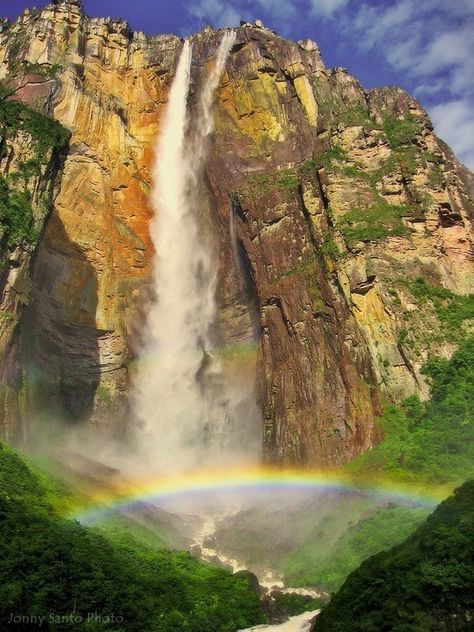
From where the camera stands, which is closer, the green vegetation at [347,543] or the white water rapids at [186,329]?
the green vegetation at [347,543]

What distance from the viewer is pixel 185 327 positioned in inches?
1826

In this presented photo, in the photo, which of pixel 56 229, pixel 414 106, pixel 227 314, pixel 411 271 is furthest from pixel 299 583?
pixel 414 106

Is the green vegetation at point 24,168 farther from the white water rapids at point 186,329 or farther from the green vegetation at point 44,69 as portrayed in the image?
the white water rapids at point 186,329

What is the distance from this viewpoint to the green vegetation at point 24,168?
32438mm

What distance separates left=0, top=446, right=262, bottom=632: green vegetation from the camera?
16109 mm

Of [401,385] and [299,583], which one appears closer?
[299,583]

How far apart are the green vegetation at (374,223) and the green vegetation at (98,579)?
71.4 feet

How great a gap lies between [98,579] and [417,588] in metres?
9.00

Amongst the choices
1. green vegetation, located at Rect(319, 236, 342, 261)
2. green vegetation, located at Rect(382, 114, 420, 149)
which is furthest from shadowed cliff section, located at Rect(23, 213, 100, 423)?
green vegetation, located at Rect(382, 114, 420, 149)

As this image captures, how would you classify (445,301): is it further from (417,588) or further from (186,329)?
(417,588)

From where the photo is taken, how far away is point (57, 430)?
38.9 metres

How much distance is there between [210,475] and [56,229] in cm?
1980

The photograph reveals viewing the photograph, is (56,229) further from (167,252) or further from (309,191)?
(309,191)

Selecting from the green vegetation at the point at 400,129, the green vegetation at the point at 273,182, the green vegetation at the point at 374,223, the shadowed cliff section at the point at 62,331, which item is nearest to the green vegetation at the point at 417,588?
the green vegetation at the point at 374,223
